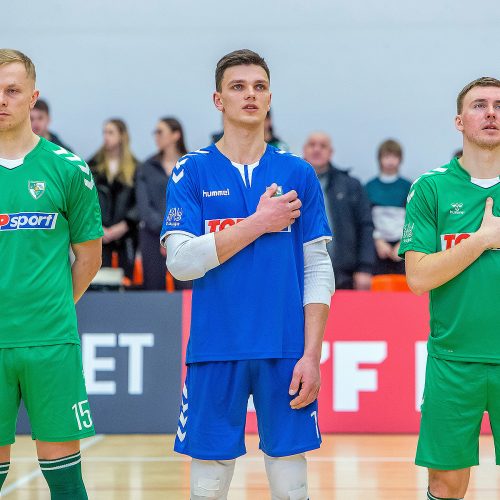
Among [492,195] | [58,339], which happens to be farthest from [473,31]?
[58,339]

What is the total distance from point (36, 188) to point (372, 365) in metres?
4.20

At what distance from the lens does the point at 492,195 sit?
3992 millimetres

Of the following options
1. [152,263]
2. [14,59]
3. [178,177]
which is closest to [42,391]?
[178,177]

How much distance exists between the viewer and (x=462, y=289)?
392 centimetres

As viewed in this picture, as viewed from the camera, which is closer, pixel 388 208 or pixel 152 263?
pixel 152 263

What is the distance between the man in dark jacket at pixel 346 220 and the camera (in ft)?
27.1

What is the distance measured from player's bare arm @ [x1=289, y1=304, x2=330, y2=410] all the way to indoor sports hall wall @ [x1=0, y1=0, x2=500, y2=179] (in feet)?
24.7

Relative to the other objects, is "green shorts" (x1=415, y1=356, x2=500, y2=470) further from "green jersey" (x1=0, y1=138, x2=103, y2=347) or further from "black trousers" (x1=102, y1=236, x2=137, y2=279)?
"black trousers" (x1=102, y1=236, x2=137, y2=279)

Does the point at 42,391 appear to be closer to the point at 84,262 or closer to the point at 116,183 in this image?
the point at 84,262

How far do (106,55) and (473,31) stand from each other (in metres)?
3.99

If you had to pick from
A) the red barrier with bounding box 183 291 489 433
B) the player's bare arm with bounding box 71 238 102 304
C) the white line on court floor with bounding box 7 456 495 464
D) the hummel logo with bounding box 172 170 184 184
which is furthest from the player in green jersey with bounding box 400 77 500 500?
the red barrier with bounding box 183 291 489 433

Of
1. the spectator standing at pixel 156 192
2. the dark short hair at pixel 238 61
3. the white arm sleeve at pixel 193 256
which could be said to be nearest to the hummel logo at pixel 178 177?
the white arm sleeve at pixel 193 256

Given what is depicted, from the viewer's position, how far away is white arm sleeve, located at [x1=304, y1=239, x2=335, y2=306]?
3881 mm

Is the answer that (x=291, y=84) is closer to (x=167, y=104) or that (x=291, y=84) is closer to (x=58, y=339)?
(x=167, y=104)
